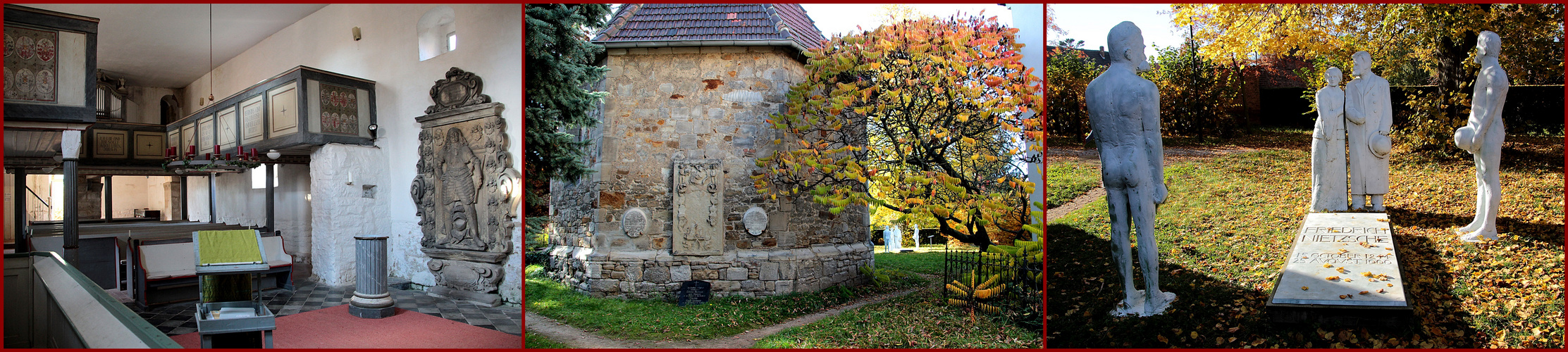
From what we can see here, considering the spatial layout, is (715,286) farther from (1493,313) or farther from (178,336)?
(1493,313)

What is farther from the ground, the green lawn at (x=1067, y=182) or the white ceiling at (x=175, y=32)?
the white ceiling at (x=175, y=32)

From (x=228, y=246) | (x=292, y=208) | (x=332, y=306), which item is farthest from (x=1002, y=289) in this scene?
(x=292, y=208)

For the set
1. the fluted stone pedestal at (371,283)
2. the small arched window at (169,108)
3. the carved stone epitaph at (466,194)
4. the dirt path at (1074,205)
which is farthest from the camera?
the small arched window at (169,108)

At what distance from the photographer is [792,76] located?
282 inches

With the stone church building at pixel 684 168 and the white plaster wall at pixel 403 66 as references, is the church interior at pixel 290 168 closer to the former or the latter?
the white plaster wall at pixel 403 66

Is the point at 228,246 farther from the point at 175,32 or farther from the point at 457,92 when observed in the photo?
the point at 175,32

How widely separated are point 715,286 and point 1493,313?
541cm

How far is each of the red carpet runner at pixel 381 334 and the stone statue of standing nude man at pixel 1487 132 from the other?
6.40 meters

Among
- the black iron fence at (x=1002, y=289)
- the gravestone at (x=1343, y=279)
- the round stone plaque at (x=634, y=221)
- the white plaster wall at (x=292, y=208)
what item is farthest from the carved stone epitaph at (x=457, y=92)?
the gravestone at (x=1343, y=279)

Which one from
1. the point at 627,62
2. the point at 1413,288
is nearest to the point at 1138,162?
the point at 1413,288

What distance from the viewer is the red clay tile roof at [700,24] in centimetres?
665

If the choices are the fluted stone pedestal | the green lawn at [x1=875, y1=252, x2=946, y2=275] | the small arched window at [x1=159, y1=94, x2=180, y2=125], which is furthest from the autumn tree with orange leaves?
the small arched window at [x1=159, y1=94, x2=180, y2=125]

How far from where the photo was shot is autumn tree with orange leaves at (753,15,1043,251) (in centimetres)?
562

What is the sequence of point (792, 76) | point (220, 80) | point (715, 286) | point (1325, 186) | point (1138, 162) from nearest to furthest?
point (1138, 162), point (1325, 186), point (715, 286), point (792, 76), point (220, 80)
